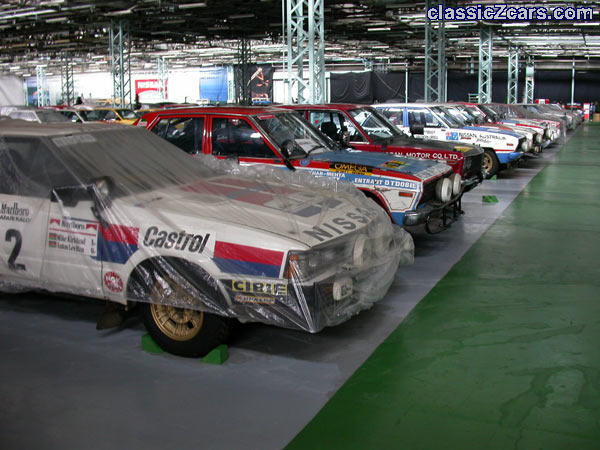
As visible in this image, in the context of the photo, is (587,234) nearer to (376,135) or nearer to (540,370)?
(376,135)

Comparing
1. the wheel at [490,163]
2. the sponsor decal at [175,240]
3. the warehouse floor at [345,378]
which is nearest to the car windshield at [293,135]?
the warehouse floor at [345,378]

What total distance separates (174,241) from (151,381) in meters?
0.97

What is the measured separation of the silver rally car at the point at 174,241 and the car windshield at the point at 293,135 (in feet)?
6.57

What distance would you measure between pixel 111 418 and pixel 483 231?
265 inches

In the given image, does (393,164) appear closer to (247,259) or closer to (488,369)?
(488,369)

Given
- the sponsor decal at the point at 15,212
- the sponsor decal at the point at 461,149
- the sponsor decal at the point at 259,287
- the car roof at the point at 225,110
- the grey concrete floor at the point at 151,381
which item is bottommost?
the grey concrete floor at the point at 151,381

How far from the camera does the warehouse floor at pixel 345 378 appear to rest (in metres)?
3.58

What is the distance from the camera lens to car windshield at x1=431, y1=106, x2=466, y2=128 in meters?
13.3

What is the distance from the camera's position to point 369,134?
9117mm

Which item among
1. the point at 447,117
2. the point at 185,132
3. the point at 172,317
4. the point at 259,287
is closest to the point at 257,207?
the point at 259,287

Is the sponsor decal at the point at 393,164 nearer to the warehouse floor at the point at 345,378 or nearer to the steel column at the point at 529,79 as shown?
the warehouse floor at the point at 345,378

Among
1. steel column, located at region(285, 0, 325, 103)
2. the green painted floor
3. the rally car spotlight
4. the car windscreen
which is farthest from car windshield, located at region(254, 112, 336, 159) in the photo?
steel column, located at region(285, 0, 325, 103)

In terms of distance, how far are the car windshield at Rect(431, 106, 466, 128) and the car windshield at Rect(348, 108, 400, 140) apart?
383 centimetres

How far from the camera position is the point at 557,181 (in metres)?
14.5
